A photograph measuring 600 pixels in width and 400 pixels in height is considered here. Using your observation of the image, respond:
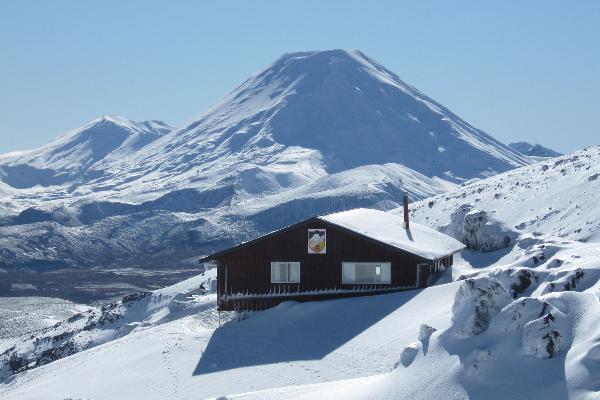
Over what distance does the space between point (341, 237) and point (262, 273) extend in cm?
410

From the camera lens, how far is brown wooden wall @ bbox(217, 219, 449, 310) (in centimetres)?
3900

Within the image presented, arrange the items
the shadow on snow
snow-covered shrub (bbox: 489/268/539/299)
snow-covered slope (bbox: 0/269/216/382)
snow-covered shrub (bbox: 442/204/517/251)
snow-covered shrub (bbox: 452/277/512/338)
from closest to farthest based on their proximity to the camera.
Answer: snow-covered shrub (bbox: 452/277/512/338) < snow-covered shrub (bbox: 489/268/539/299) < the shadow on snow < snow-covered shrub (bbox: 442/204/517/251) < snow-covered slope (bbox: 0/269/216/382)

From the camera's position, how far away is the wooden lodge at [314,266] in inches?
1535

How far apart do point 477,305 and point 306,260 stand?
20485 millimetres

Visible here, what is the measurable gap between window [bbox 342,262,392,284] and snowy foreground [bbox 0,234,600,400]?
2.13m

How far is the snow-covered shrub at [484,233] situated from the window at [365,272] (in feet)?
36.4

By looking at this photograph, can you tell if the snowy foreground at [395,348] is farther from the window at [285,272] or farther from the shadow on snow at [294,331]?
the window at [285,272]

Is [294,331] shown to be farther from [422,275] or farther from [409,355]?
[409,355]

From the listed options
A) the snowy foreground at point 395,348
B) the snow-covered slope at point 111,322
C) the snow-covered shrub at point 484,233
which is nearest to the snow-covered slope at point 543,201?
the snow-covered shrub at point 484,233

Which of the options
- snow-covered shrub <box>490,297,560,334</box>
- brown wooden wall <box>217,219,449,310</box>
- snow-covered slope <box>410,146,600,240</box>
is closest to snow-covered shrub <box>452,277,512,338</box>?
snow-covered shrub <box>490,297,560,334</box>

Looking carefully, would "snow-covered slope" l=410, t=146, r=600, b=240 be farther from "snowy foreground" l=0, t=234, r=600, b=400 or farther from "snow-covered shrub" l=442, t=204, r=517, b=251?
"snowy foreground" l=0, t=234, r=600, b=400

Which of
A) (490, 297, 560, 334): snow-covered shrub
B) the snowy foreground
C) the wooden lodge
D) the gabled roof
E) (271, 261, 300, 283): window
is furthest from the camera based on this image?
(271, 261, 300, 283): window

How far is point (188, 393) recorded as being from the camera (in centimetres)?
2736

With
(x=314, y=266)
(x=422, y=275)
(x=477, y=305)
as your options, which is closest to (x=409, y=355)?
(x=477, y=305)
